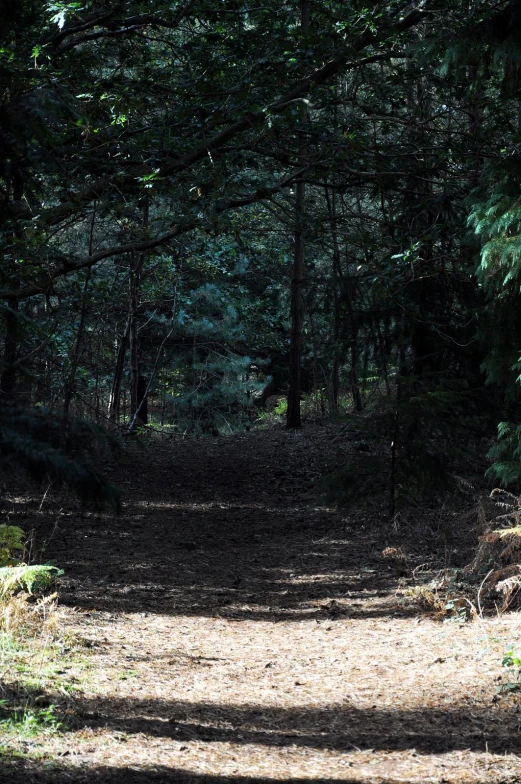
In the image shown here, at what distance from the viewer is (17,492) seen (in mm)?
10242

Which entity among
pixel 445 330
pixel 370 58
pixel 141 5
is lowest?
pixel 445 330

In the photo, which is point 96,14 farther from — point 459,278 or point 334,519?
point 334,519

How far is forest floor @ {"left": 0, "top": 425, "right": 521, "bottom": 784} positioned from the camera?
3867 mm

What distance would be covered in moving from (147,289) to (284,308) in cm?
616

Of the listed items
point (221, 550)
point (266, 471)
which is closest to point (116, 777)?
point (221, 550)

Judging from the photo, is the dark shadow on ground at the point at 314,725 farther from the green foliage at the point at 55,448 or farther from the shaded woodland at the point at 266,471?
the green foliage at the point at 55,448

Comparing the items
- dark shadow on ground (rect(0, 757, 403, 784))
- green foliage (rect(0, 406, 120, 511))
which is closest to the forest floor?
dark shadow on ground (rect(0, 757, 403, 784))

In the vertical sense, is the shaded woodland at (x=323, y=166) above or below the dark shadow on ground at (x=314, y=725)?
above

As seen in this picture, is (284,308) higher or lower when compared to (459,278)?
higher

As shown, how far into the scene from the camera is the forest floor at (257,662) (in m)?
3.87

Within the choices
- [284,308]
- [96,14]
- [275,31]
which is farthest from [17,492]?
[284,308]

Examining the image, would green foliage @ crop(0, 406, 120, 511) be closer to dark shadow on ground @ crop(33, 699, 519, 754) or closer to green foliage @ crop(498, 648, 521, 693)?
dark shadow on ground @ crop(33, 699, 519, 754)

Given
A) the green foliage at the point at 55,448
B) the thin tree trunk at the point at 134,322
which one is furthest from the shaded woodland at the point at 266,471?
the thin tree trunk at the point at 134,322

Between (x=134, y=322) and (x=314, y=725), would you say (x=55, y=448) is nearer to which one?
(x=314, y=725)
